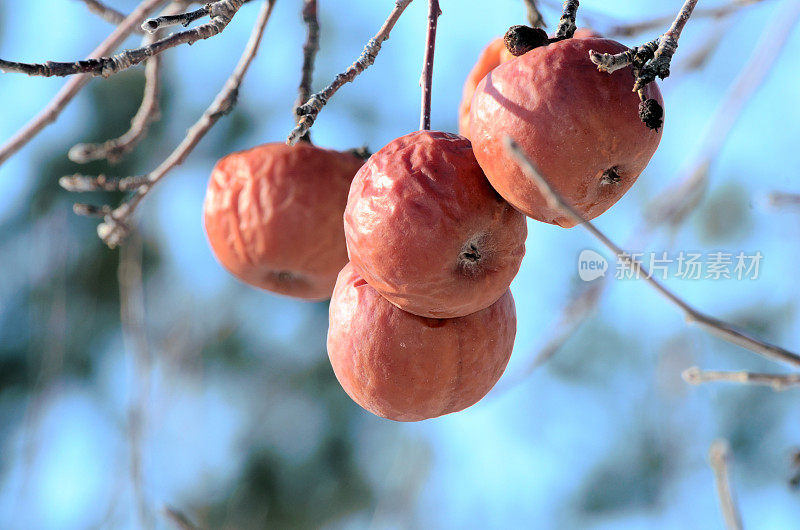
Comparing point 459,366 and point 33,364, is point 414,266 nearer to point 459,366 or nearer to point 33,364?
point 459,366

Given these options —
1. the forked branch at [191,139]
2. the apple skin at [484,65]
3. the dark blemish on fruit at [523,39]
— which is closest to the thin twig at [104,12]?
the forked branch at [191,139]

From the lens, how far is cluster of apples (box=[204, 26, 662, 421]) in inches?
41.0

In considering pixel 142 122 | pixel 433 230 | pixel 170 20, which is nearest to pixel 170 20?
pixel 170 20

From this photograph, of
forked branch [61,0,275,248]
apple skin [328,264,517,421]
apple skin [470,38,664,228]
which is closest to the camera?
apple skin [470,38,664,228]

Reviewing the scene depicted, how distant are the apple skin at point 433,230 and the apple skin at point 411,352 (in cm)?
5

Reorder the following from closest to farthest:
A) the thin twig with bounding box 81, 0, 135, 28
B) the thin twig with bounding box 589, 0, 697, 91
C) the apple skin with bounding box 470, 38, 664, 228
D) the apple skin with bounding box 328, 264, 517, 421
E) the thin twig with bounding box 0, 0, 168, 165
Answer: the thin twig with bounding box 589, 0, 697, 91 → the apple skin with bounding box 470, 38, 664, 228 → the apple skin with bounding box 328, 264, 517, 421 → the thin twig with bounding box 0, 0, 168, 165 → the thin twig with bounding box 81, 0, 135, 28

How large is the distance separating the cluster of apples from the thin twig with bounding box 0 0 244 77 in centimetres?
32

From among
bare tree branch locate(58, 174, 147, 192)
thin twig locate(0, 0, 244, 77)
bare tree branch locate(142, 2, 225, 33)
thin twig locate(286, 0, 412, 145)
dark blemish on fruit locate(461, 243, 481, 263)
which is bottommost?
bare tree branch locate(58, 174, 147, 192)

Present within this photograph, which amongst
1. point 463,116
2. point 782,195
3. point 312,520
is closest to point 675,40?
point 463,116

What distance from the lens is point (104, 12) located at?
5.90 ft

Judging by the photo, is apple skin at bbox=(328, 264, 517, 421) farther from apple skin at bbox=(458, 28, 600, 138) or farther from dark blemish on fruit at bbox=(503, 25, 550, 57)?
apple skin at bbox=(458, 28, 600, 138)

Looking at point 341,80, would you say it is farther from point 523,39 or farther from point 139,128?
point 139,128

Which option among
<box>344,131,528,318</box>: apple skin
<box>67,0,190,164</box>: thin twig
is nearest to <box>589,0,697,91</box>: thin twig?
<box>344,131,528,318</box>: apple skin

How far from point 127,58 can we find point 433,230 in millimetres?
473
